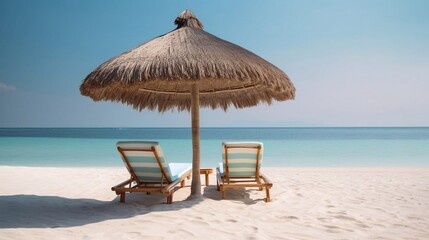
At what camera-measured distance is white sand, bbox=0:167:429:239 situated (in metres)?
2.79

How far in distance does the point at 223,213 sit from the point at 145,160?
115 centimetres

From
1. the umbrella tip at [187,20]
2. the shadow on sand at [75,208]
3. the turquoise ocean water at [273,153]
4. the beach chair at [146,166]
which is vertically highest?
the umbrella tip at [187,20]

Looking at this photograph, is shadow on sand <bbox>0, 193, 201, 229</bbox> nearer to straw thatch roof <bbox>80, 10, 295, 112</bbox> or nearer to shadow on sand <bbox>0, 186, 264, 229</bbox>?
shadow on sand <bbox>0, 186, 264, 229</bbox>

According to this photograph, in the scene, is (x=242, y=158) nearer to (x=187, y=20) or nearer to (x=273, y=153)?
(x=187, y=20)

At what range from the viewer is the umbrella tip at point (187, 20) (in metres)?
4.67

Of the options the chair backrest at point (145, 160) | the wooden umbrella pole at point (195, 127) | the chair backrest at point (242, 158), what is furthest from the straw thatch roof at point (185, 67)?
the chair backrest at point (242, 158)

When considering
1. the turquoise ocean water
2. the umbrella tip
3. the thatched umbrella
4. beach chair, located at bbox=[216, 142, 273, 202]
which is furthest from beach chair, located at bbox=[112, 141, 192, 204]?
the turquoise ocean water

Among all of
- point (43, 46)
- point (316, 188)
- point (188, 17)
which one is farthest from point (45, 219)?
point (43, 46)

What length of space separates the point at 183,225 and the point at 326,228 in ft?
4.36

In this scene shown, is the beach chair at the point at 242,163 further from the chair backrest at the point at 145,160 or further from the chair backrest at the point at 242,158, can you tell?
the chair backrest at the point at 145,160

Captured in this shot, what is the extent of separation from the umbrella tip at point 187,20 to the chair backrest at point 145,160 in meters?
1.96

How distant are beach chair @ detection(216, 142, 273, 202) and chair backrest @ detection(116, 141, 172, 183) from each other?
0.76m

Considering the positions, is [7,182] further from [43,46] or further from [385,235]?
[43,46]

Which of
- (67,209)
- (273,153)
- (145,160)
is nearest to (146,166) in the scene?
(145,160)
